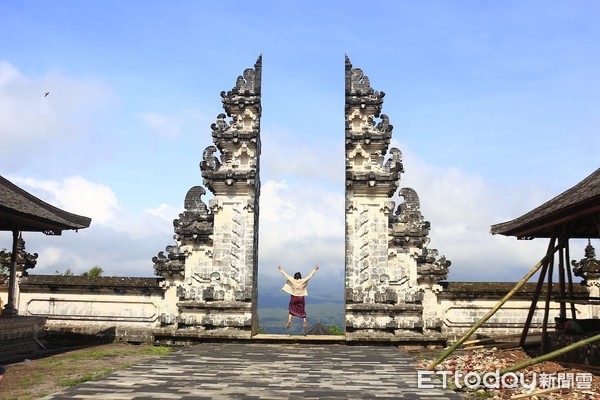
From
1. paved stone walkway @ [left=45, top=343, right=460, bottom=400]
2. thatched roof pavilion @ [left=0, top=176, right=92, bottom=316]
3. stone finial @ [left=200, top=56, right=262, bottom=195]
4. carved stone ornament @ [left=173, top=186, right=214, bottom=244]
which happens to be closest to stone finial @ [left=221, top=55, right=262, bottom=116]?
stone finial @ [left=200, top=56, right=262, bottom=195]

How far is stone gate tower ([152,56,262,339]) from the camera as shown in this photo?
17234mm

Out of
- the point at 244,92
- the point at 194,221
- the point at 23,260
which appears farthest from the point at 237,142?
the point at 23,260

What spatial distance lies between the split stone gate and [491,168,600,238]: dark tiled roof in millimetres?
3107

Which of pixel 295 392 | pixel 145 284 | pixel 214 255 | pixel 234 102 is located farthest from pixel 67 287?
pixel 295 392

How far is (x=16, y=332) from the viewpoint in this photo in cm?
1472

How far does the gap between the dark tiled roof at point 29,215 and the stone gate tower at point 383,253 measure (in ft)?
26.5

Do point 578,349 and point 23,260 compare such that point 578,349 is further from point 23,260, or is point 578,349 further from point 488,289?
point 23,260

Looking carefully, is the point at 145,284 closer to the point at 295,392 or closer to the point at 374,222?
the point at 374,222

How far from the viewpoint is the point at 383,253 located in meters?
17.3

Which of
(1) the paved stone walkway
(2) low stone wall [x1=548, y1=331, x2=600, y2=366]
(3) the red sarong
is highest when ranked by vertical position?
(3) the red sarong

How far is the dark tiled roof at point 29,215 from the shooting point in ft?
43.7

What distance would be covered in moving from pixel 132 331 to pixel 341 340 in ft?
20.8

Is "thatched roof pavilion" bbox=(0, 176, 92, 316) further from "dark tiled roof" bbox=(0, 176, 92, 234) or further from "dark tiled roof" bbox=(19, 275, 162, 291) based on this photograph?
"dark tiled roof" bbox=(19, 275, 162, 291)

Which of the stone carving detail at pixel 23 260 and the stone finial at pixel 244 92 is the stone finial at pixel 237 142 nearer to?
the stone finial at pixel 244 92
